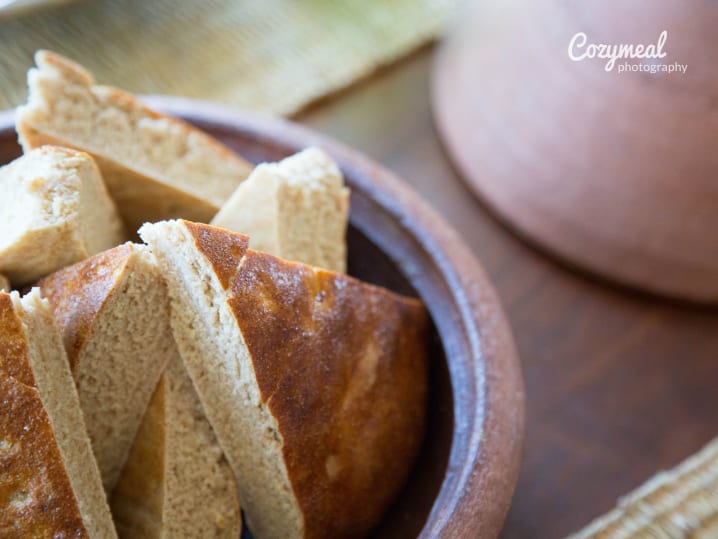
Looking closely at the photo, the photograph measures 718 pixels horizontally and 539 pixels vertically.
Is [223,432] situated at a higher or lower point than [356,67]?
lower

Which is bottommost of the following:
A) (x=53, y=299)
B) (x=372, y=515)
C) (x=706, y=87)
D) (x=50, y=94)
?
(x=372, y=515)

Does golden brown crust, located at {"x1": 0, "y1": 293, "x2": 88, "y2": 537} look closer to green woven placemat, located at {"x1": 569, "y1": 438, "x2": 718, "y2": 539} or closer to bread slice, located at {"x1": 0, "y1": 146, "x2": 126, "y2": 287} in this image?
bread slice, located at {"x1": 0, "y1": 146, "x2": 126, "y2": 287}

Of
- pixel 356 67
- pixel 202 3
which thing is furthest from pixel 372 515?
pixel 202 3

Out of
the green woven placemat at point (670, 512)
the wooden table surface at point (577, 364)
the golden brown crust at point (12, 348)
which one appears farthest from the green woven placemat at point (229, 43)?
the green woven placemat at point (670, 512)

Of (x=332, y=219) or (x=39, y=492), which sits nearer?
(x=39, y=492)

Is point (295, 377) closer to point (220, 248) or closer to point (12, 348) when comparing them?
point (220, 248)

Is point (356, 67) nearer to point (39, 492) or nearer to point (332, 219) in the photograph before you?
point (332, 219)
